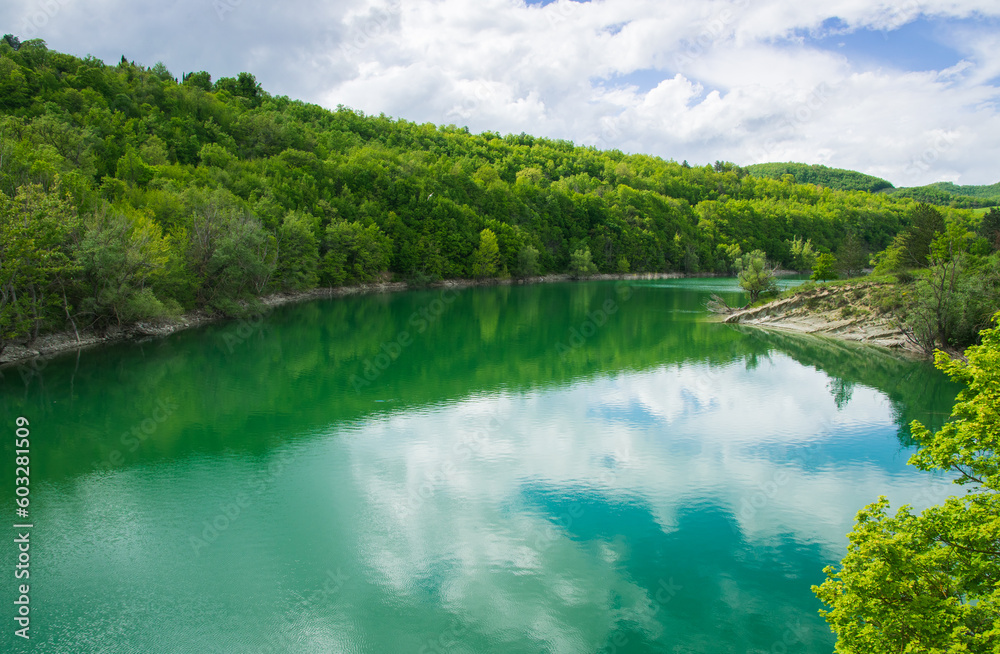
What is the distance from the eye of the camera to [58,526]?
12844mm

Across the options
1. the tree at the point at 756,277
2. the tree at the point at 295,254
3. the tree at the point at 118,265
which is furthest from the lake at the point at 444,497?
the tree at the point at 295,254

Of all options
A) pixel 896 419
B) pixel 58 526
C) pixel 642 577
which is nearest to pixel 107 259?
pixel 58 526

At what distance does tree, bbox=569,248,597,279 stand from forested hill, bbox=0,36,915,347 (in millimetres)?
395

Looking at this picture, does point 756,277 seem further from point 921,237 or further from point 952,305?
point 952,305

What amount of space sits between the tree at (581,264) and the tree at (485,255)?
1790 cm

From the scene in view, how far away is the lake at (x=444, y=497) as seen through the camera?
10.1 meters

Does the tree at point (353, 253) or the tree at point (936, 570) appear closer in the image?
the tree at point (936, 570)

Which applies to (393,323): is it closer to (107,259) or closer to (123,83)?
(107,259)

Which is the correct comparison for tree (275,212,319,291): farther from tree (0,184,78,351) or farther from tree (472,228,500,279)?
tree (472,228,500,279)

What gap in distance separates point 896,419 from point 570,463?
14.2m

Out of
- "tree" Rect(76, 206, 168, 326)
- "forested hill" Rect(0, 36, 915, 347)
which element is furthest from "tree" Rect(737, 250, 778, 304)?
"tree" Rect(76, 206, 168, 326)

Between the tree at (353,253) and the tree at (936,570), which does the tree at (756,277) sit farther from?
the tree at (936,570)

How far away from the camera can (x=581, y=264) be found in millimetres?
104875

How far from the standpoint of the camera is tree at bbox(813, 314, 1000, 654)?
5871 millimetres
